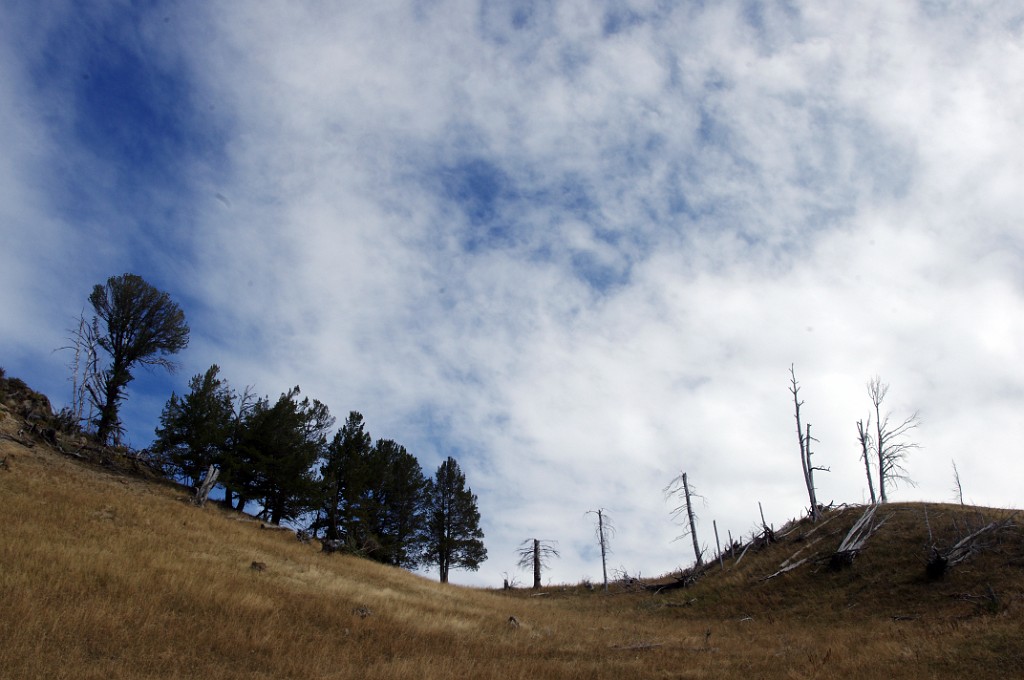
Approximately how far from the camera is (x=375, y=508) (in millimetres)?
40375

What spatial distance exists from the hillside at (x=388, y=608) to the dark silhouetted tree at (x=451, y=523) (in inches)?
633

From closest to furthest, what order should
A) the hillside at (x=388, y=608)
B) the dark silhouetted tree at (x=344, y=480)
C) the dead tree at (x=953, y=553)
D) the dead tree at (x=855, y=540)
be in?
1. the hillside at (x=388, y=608)
2. the dead tree at (x=953, y=553)
3. the dead tree at (x=855, y=540)
4. the dark silhouetted tree at (x=344, y=480)

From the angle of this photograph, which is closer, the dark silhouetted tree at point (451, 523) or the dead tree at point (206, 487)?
the dead tree at point (206, 487)

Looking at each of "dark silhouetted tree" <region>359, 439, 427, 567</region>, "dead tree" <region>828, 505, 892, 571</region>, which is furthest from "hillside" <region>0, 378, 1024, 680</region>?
"dark silhouetted tree" <region>359, 439, 427, 567</region>

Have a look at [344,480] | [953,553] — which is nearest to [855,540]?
[953,553]

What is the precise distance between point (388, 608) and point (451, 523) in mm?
28568

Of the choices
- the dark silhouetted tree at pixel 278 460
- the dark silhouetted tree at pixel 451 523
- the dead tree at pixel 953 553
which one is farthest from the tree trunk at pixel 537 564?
the dead tree at pixel 953 553

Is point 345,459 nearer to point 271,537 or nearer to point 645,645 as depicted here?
point 271,537

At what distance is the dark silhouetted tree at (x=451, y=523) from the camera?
45156 mm

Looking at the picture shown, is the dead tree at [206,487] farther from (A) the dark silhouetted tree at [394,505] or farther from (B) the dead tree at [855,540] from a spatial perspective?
(B) the dead tree at [855,540]

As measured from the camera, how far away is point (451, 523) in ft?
151

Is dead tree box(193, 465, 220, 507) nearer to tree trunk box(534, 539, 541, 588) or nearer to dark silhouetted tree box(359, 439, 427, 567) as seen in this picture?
dark silhouetted tree box(359, 439, 427, 567)

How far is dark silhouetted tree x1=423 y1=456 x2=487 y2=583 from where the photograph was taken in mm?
45156

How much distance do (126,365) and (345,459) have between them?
15.0m
